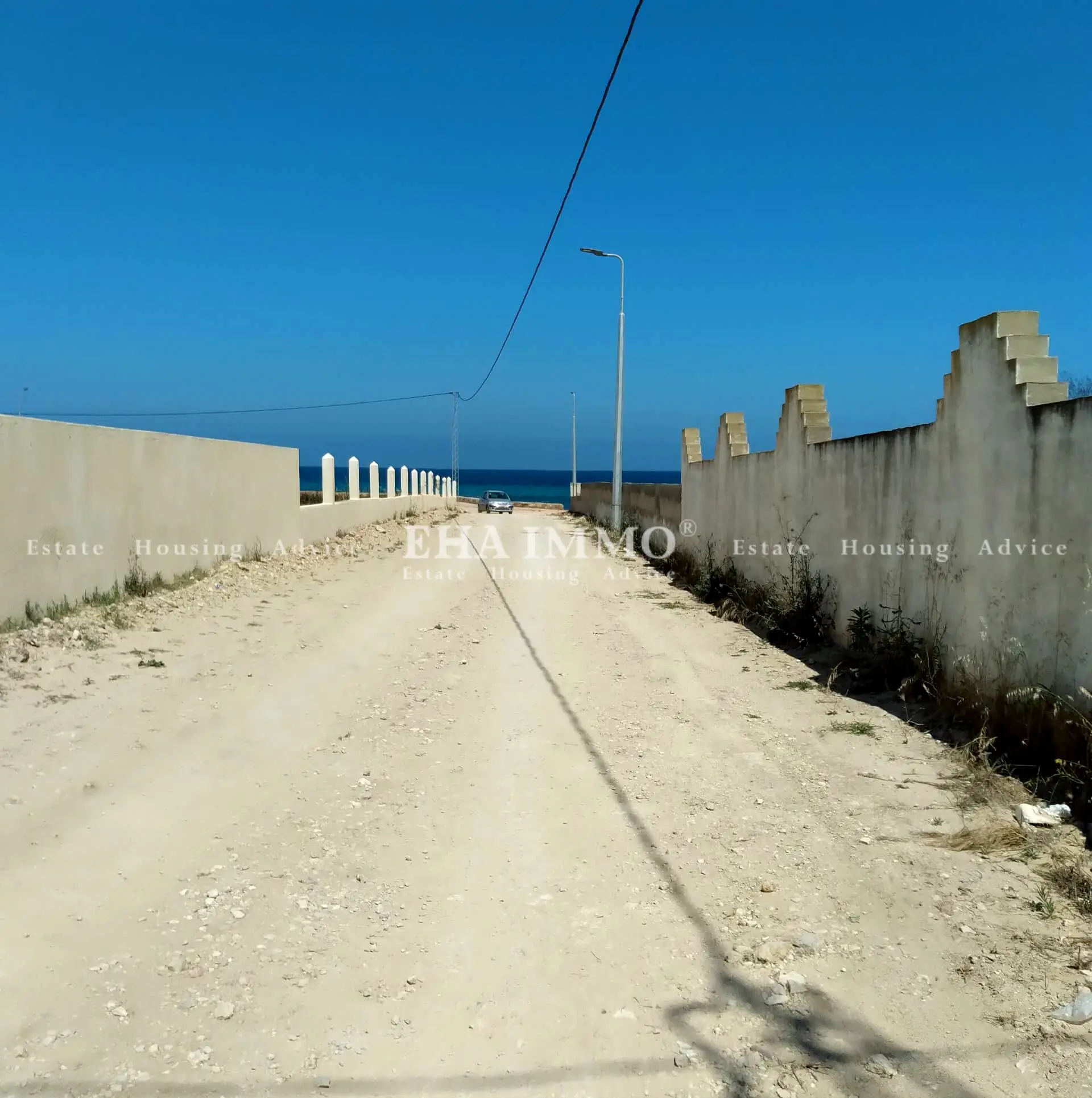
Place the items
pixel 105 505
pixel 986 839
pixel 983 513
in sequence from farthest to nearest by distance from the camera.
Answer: pixel 105 505
pixel 983 513
pixel 986 839

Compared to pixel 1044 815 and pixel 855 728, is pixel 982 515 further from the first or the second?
pixel 1044 815

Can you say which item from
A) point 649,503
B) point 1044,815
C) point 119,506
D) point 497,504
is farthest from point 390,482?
point 1044,815

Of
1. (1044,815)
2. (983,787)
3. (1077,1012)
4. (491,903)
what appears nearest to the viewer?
(1077,1012)

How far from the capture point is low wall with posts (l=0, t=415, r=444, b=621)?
28.6 feet

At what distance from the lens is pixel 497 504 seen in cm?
4947

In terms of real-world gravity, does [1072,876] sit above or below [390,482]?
below

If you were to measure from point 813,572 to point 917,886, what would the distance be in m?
6.33

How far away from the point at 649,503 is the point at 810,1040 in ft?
67.9

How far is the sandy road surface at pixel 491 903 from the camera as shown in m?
2.99

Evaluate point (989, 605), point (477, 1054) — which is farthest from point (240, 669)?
point (989, 605)

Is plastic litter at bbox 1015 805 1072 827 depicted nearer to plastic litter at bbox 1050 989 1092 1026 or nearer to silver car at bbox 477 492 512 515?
plastic litter at bbox 1050 989 1092 1026

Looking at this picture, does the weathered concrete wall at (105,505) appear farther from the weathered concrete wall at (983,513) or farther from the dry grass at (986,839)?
the weathered concrete wall at (983,513)

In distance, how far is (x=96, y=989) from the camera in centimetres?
325

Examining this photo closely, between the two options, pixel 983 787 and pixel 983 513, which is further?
pixel 983 513
